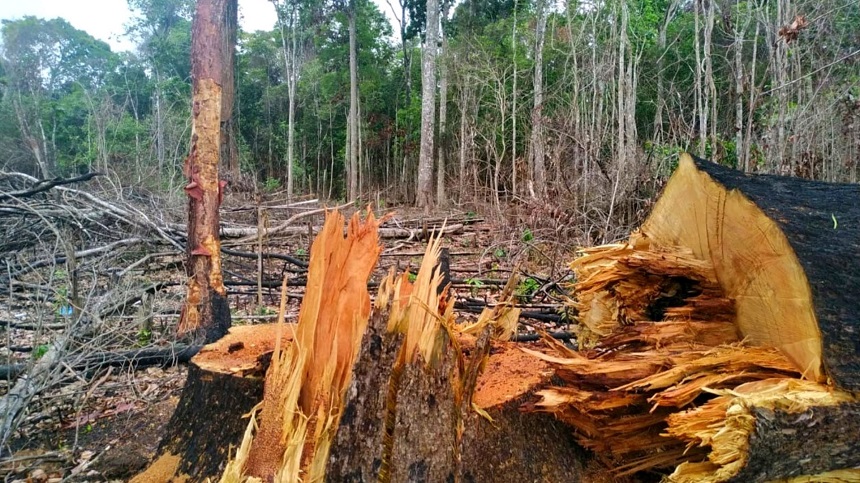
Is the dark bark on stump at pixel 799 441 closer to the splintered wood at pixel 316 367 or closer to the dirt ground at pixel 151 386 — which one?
the dirt ground at pixel 151 386

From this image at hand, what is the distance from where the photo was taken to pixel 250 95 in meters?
29.7

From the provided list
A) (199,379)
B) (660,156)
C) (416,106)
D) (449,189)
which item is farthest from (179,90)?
(199,379)

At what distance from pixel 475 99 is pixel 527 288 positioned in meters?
12.9

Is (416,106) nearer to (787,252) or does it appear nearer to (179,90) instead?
(179,90)

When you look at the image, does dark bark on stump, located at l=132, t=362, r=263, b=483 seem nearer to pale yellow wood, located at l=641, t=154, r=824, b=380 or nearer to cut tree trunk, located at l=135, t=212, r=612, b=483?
cut tree trunk, located at l=135, t=212, r=612, b=483

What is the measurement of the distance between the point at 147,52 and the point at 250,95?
5615 mm

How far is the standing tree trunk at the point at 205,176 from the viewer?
352 cm

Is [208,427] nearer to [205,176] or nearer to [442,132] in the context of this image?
[205,176]

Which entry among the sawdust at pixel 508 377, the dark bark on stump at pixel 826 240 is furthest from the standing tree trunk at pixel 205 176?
the dark bark on stump at pixel 826 240

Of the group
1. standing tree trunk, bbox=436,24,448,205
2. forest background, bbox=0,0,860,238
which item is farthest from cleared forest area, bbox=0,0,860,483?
standing tree trunk, bbox=436,24,448,205

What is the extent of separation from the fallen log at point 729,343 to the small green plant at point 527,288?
282 cm

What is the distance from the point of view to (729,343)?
177cm

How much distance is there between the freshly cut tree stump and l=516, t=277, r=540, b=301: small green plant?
11.4ft

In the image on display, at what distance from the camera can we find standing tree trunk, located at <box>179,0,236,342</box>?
3523 millimetres
